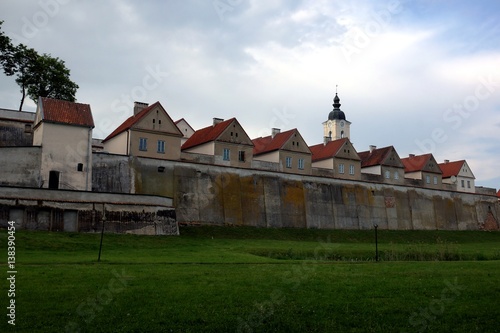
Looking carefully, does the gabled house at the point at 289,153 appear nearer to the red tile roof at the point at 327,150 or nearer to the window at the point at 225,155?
the red tile roof at the point at 327,150

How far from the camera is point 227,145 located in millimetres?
63281

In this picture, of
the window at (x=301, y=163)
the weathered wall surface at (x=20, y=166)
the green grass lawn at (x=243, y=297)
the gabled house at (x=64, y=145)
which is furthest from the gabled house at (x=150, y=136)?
the green grass lawn at (x=243, y=297)

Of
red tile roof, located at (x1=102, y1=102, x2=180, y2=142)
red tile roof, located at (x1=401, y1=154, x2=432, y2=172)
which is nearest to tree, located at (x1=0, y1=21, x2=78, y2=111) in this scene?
red tile roof, located at (x1=102, y1=102, x2=180, y2=142)

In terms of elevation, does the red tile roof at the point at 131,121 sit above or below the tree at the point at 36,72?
below

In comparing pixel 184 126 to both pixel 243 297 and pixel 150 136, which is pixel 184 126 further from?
pixel 243 297

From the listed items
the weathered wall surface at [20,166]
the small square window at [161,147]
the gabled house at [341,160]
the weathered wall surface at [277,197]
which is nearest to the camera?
the weathered wall surface at [20,166]

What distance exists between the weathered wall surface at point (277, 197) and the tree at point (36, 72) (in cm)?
1777

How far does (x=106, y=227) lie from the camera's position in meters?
42.8

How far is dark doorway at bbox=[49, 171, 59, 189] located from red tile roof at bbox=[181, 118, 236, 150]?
66.9 feet

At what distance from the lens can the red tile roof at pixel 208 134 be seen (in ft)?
208

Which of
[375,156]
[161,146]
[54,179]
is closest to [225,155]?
[161,146]

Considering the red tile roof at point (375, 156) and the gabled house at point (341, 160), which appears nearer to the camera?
the gabled house at point (341, 160)

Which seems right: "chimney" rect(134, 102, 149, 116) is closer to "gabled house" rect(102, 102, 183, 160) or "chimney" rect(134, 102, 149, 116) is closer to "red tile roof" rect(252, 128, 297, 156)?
"gabled house" rect(102, 102, 183, 160)

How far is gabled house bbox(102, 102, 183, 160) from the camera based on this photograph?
56.2m
